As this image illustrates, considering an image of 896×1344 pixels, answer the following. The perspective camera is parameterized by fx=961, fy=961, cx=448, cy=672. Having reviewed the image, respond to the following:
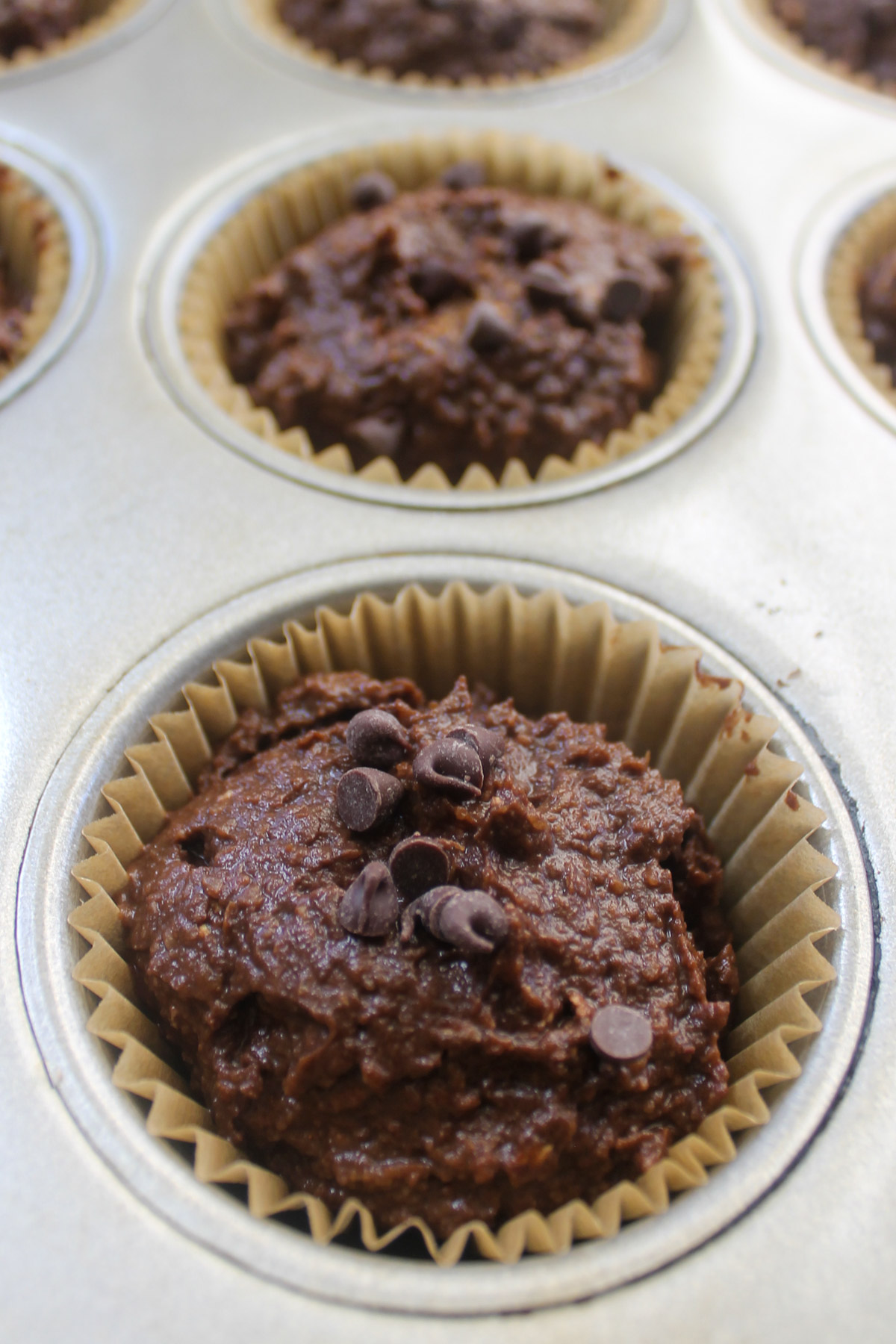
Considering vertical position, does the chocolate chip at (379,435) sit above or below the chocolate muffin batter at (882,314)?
below

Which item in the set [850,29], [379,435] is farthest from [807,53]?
[379,435]

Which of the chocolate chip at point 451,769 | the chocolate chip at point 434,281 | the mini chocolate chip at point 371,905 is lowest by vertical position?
the mini chocolate chip at point 371,905

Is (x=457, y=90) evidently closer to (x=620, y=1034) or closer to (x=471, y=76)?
(x=471, y=76)

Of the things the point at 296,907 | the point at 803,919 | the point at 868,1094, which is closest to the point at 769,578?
the point at 803,919

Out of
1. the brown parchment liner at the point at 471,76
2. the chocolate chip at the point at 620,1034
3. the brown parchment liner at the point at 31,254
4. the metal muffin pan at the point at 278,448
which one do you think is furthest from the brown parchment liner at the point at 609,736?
the brown parchment liner at the point at 471,76

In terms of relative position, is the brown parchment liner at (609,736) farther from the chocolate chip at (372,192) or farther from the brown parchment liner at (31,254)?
the chocolate chip at (372,192)
